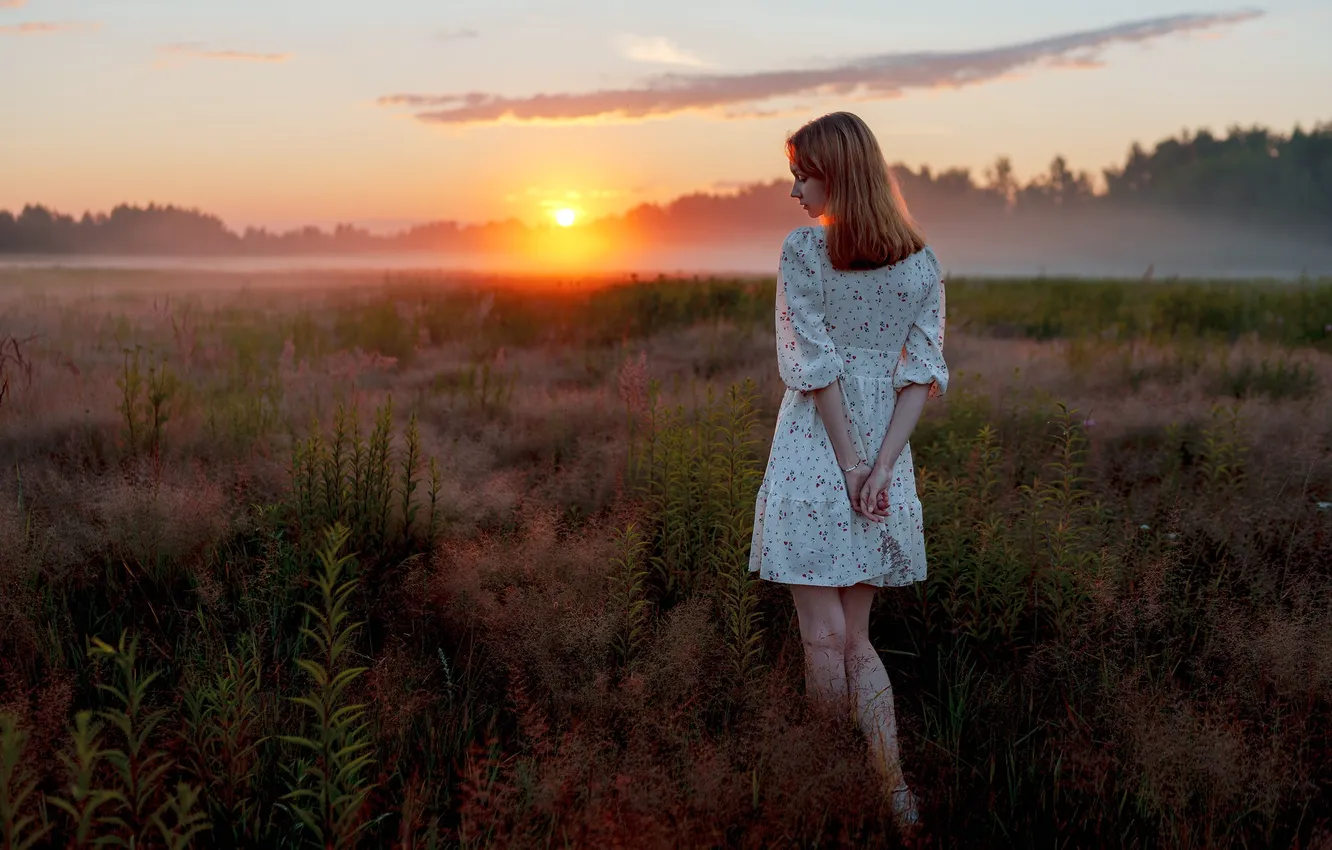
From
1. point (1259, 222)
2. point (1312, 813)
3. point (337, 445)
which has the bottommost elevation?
point (1312, 813)

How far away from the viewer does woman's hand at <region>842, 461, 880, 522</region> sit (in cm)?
275

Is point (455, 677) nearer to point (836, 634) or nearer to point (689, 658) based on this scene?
point (689, 658)

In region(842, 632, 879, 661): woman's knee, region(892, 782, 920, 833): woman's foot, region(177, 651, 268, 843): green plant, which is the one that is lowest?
region(892, 782, 920, 833): woman's foot

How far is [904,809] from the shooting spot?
104 inches

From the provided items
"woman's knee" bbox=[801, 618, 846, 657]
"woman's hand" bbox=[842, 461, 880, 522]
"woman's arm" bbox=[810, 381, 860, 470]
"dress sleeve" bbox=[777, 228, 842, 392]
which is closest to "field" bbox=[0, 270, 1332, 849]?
"woman's knee" bbox=[801, 618, 846, 657]

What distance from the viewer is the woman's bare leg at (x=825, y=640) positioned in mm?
2805

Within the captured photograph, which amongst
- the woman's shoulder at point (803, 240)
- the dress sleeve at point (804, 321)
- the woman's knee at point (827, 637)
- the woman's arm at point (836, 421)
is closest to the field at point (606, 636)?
the woman's knee at point (827, 637)

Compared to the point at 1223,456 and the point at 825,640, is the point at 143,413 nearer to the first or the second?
the point at 825,640

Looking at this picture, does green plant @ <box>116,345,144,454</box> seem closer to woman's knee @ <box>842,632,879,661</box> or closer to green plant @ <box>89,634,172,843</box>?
green plant @ <box>89,634,172,843</box>

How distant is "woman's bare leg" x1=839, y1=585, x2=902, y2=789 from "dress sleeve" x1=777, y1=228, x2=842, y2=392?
729mm

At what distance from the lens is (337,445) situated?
13.4 feet

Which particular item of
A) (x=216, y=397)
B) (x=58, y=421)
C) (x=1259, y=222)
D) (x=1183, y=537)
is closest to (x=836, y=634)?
(x=1183, y=537)

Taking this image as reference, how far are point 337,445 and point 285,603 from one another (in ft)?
2.38

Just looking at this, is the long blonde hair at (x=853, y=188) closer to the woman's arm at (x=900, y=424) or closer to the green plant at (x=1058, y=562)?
the woman's arm at (x=900, y=424)
